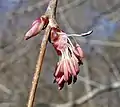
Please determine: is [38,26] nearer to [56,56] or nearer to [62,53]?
[62,53]

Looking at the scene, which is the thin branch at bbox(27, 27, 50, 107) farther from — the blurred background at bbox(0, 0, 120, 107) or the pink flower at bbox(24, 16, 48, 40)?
the blurred background at bbox(0, 0, 120, 107)

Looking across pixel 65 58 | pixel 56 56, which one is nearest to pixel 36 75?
pixel 65 58

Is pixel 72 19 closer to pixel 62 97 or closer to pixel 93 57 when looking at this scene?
pixel 93 57

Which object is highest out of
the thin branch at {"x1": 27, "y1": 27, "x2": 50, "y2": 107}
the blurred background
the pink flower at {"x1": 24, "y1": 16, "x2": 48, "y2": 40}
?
the blurred background

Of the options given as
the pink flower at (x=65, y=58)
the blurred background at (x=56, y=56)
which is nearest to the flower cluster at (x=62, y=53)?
the pink flower at (x=65, y=58)

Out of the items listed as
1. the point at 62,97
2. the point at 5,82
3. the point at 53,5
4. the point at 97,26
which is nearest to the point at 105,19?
the point at 97,26

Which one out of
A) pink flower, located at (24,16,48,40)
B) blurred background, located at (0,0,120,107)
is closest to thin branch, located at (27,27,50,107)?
pink flower, located at (24,16,48,40)
